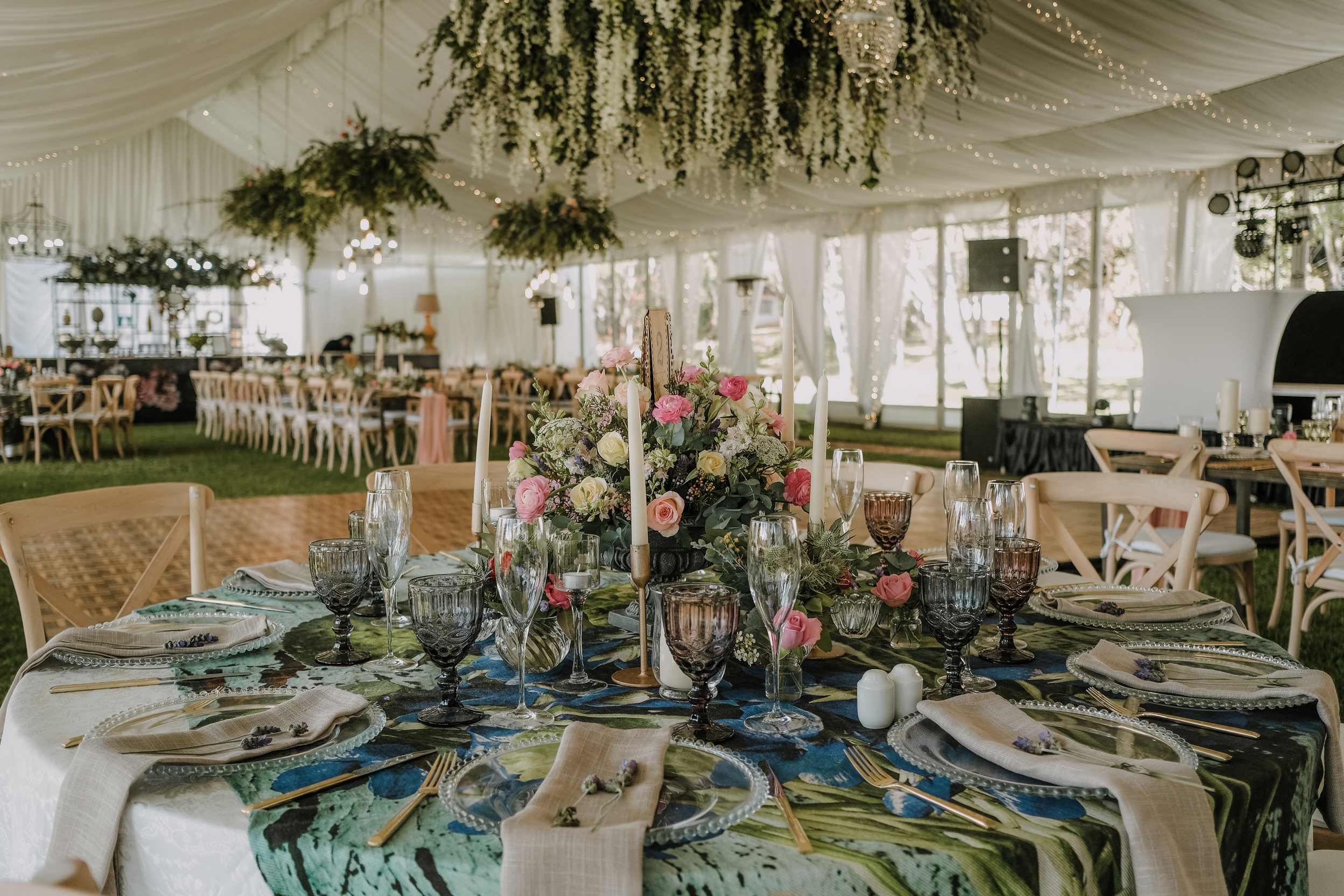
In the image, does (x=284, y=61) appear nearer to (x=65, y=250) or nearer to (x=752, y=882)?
(x=65, y=250)

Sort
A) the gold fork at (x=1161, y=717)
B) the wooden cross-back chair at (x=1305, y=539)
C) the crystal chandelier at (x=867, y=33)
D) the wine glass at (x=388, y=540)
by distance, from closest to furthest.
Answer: the gold fork at (x=1161, y=717), the wine glass at (x=388, y=540), the wooden cross-back chair at (x=1305, y=539), the crystal chandelier at (x=867, y=33)

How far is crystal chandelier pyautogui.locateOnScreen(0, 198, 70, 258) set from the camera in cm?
1736

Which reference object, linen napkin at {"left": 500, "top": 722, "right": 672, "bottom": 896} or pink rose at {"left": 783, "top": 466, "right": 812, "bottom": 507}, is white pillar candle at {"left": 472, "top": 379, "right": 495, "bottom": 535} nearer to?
pink rose at {"left": 783, "top": 466, "right": 812, "bottom": 507}

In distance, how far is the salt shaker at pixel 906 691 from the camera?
136cm

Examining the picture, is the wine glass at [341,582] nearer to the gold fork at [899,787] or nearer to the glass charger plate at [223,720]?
the glass charger plate at [223,720]

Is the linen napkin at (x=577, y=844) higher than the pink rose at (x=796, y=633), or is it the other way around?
the pink rose at (x=796, y=633)

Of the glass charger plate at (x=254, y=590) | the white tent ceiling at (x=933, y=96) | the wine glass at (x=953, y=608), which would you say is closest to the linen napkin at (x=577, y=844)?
the wine glass at (x=953, y=608)

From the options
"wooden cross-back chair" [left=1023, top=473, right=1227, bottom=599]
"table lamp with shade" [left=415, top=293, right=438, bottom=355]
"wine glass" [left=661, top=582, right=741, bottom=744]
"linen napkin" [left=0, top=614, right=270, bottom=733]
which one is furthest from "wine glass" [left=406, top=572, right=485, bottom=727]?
"table lamp with shade" [left=415, top=293, right=438, bottom=355]

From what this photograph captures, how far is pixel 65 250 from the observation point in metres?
17.8

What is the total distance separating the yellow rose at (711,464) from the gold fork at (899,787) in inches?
20.6

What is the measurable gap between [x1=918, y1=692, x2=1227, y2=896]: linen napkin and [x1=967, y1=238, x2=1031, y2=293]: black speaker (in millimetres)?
9940

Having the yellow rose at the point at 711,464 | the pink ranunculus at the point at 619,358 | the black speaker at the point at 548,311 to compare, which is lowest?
the yellow rose at the point at 711,464

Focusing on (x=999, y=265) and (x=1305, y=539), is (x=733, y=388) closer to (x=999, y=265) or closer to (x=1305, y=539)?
(x=1305, y=539)

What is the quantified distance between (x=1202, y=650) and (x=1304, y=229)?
1008 centimetres
